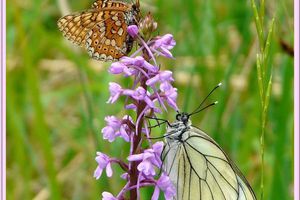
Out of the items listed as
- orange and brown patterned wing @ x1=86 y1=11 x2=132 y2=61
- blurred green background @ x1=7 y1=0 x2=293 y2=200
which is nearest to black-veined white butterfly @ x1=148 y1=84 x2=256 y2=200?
orange and brown patterned wing @ x1=86 y1=11 x2=132 y2=61

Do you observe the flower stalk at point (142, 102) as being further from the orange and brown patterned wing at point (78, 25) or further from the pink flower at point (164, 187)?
the orange and brown patterned wing at point (78, 25)

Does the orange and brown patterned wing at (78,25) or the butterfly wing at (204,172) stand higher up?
the orange and brown patterned wing at (78,25)

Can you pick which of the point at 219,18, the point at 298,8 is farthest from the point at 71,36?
the point at 219,18

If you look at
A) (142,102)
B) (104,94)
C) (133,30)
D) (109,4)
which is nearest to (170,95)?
(142,102)

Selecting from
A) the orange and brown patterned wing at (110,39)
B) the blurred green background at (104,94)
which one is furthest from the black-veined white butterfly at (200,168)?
the blurred green background at (104,94)

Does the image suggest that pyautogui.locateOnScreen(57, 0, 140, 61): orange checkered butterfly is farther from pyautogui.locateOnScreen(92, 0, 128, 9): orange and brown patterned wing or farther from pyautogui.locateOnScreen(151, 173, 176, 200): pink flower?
pyautogui.locateOnScreen(151, 173, 176, 200): pink flower

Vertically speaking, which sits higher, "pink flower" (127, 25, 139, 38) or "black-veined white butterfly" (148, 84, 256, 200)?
"pink flower" (127, 25, 139, 38)

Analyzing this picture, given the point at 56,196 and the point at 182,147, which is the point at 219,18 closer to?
the point at 56,196
